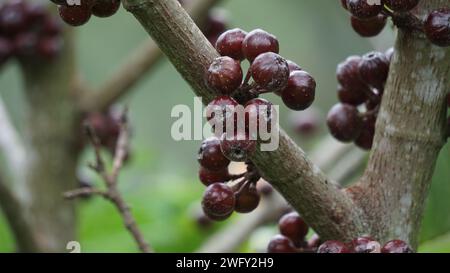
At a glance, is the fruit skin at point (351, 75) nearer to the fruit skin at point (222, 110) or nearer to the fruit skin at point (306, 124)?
the fruit skin at point (222, 110)

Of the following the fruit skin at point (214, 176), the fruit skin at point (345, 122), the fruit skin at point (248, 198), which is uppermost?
the fruit skin at point (214, 176)

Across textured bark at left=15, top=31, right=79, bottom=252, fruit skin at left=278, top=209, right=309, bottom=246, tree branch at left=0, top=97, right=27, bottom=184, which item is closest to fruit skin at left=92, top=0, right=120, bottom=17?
fruit skin at left=278, top=209, right=309, bottom=246

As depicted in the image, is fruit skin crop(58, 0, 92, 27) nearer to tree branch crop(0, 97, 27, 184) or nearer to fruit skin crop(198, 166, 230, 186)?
fruit skin crop(198, 166, 230, 186)

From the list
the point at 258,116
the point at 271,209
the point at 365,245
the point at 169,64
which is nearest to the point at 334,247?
the point at 365,245

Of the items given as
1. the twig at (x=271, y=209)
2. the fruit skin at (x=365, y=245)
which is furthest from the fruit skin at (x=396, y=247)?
the twig at (x=271, y=209)
